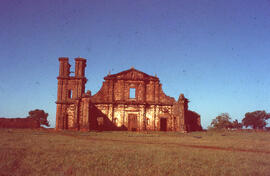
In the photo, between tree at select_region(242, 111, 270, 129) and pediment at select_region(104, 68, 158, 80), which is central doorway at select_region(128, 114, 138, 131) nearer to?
pediment at select_region(104, 68, 158, 80)

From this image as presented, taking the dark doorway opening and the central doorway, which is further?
the dark doorway opening

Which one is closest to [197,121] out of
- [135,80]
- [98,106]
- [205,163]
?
[135,80]

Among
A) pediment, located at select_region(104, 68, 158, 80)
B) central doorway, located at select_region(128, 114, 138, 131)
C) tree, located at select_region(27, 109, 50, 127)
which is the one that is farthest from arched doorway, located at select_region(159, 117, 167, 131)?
tree, located at select_region(27, 109, 50, 127)

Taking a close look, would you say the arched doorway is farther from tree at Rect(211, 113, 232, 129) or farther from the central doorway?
tree at Rect(211, 113, 232, 129)

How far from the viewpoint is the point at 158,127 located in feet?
98.0

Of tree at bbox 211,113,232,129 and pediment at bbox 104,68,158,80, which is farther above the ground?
pediment at bbox 104,68,158,80

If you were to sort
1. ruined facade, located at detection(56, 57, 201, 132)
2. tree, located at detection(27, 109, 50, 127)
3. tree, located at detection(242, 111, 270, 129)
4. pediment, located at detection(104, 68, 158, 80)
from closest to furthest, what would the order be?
ruined facade, located at detection(56, 57, 201, 132)
pediment, located at detection(104, 68, 158, 80)
tree, located at detection(27, 109, 50, 127)
tree, located at detection(242, 111, 270, 129)

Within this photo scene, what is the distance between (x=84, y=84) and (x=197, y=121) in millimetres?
20205

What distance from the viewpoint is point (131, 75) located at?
31.3 metres

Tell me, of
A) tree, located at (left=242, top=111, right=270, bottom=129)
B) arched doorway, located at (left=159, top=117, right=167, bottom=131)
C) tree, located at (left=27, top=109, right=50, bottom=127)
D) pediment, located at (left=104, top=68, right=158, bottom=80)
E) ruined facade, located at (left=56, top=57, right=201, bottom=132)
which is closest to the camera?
ruined facade, located at (left=56, top=57, right=201, bottom=132)

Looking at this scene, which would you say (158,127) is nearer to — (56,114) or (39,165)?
(56,114)

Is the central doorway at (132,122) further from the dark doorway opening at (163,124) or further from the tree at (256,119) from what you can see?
the tree at (256,119)

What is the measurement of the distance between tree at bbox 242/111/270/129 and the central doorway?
53251 millimetres

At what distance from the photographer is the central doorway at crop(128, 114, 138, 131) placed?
29953 millimetres
